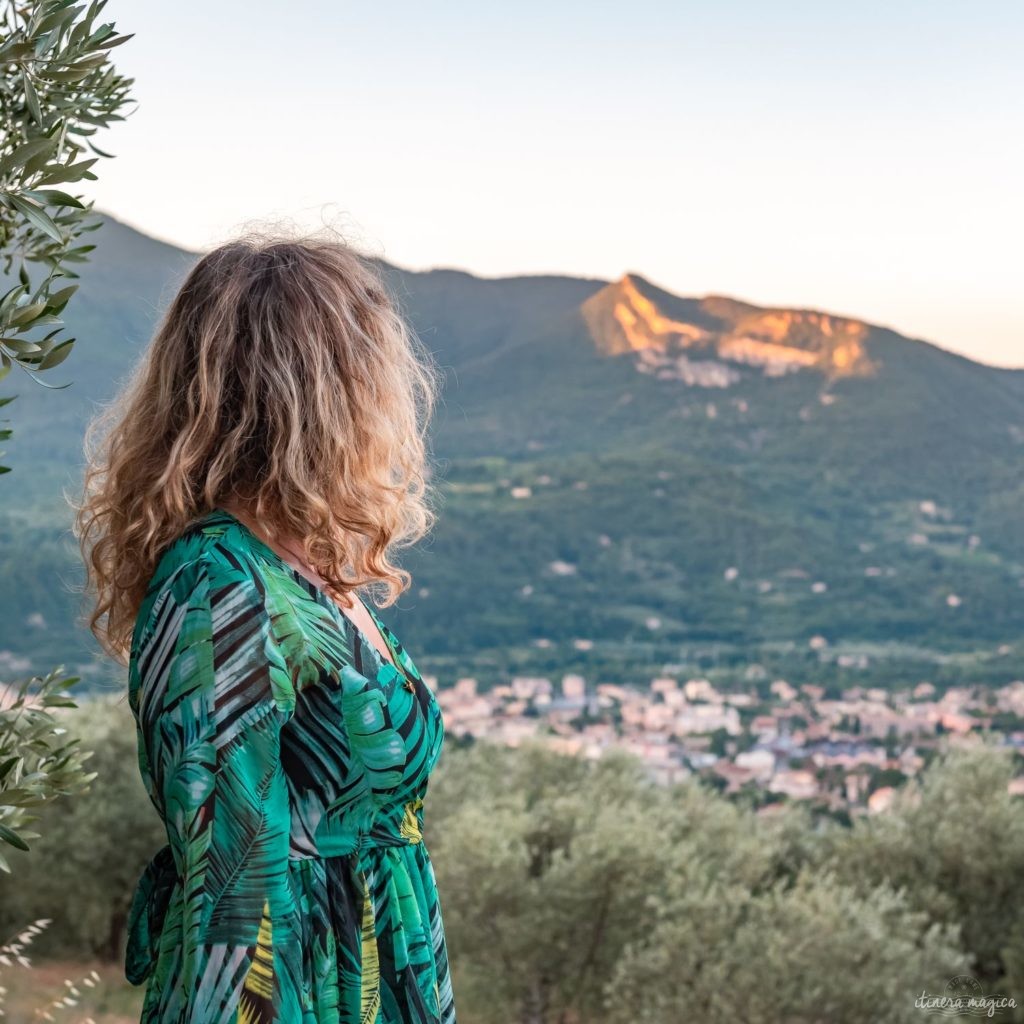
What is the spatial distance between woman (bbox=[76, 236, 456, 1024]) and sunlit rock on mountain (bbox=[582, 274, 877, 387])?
8434 cm

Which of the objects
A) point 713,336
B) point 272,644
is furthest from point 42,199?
point 713,336

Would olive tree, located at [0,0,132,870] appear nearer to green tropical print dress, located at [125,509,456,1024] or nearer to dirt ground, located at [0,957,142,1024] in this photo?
green tropical print dress, located at [125,509,456,1024]

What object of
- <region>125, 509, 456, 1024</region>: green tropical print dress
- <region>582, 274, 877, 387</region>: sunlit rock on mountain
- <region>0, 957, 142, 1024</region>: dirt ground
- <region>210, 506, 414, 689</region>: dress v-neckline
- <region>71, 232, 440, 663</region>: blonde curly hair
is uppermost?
<region>582, 274, 877, 387</region>: sunlit rock on mountain

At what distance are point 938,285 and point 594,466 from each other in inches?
993

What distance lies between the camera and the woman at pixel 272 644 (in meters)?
1.27

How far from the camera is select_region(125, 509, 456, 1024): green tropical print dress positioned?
49.8 inches

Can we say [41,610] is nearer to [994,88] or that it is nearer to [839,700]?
[839,700]

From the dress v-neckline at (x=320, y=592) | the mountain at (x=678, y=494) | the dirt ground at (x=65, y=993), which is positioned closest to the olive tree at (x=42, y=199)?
the dress v-neckline at (x=320, y=592)

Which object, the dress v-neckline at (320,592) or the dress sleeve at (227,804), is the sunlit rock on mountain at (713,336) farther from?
the dress sleeve at (227,804)

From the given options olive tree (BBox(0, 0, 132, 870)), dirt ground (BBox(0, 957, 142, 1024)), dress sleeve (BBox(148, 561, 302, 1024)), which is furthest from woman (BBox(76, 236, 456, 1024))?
dirt ground (BBox(0, 957, 142, 1024))

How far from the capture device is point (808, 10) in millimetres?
62750

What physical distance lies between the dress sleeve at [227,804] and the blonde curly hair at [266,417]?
18 centimetres

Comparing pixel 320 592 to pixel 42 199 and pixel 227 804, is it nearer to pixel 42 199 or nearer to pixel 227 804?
pixel 227 804

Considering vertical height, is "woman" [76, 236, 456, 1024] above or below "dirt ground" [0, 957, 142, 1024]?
above
